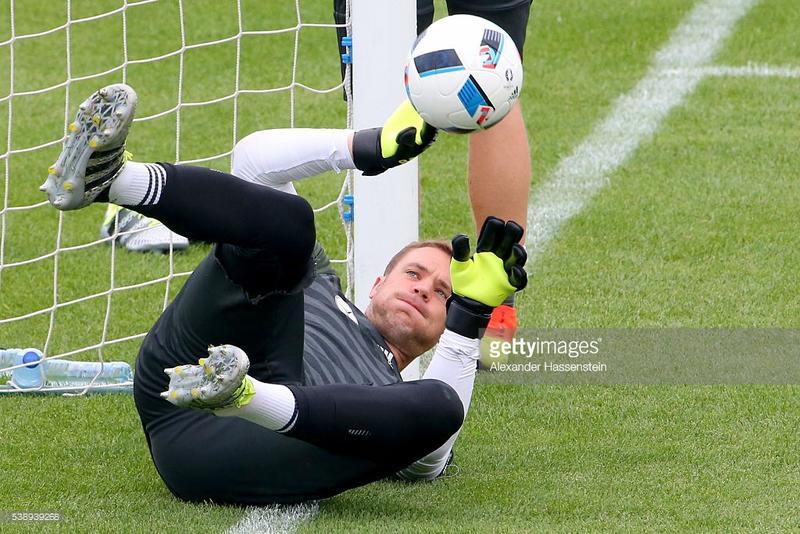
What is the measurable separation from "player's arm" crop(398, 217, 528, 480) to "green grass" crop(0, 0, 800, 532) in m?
0.24

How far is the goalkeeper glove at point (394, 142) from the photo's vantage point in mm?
3088

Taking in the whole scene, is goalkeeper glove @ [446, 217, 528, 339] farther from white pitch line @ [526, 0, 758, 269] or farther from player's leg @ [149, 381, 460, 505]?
white pitch line @ [526, 0, 758, 269]

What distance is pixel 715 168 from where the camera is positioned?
5.63 meters

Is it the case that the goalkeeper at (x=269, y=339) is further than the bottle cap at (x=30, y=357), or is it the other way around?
the bottle cap at (x=30, y=357)

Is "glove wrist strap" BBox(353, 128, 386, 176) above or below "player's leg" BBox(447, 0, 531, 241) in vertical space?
above

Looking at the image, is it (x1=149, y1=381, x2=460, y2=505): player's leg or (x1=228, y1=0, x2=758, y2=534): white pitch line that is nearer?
(x1=149, y1=381, x2=460, y2=505): player's leg

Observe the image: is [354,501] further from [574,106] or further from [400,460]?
[574,106]

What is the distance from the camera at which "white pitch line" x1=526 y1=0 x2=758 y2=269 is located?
17.4 ft

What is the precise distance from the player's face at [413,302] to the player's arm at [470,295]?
13.1 inches

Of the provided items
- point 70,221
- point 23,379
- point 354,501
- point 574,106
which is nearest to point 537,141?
point 574,106

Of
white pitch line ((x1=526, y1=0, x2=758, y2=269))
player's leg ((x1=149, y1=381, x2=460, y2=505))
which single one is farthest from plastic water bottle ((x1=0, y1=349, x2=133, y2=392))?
white pitch line ((x1=526, y1=0, x2=758, y2=269))

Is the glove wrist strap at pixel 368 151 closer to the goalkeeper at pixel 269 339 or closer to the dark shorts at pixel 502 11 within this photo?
the goalkeeper at pixel 269 339

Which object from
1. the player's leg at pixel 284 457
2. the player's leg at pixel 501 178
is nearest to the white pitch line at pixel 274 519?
the player's leg at pixel 284 457

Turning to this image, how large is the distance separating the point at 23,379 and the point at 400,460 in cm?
140
